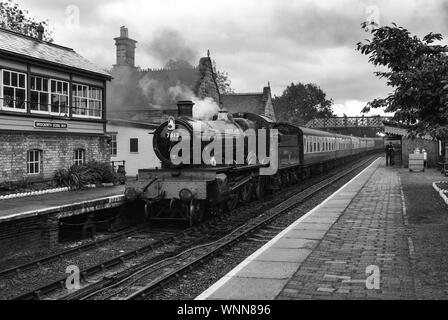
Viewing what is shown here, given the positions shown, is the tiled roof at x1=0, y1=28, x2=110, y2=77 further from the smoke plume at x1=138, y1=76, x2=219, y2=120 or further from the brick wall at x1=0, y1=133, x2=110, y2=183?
the smoke plume at x1=138, y1=76, x2=219, y2=120

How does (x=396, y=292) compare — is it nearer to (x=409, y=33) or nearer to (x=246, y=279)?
(x=246, y=279)

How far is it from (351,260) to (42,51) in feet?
46.8

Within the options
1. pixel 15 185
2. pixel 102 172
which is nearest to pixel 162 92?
pixel 102 172

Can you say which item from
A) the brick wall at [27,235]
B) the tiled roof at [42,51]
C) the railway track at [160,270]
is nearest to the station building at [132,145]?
the tiled roof at [42,51]

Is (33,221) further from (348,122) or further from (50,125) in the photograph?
(348,122)

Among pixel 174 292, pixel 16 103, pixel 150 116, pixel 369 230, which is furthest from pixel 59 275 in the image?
pixel 150 116

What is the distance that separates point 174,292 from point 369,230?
206 inches

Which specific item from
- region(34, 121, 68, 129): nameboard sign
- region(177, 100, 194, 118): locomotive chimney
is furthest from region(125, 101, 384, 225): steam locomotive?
region(34, 121, 68, 129): nameboard sign

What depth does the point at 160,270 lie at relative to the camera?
798cm

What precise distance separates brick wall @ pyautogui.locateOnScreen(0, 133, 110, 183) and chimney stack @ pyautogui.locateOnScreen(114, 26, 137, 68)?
877 inches

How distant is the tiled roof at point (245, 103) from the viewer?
154 feet

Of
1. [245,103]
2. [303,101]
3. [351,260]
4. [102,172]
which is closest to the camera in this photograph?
[351,260]

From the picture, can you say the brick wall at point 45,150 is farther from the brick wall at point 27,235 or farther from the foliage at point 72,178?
the brick wall at point 27,235
